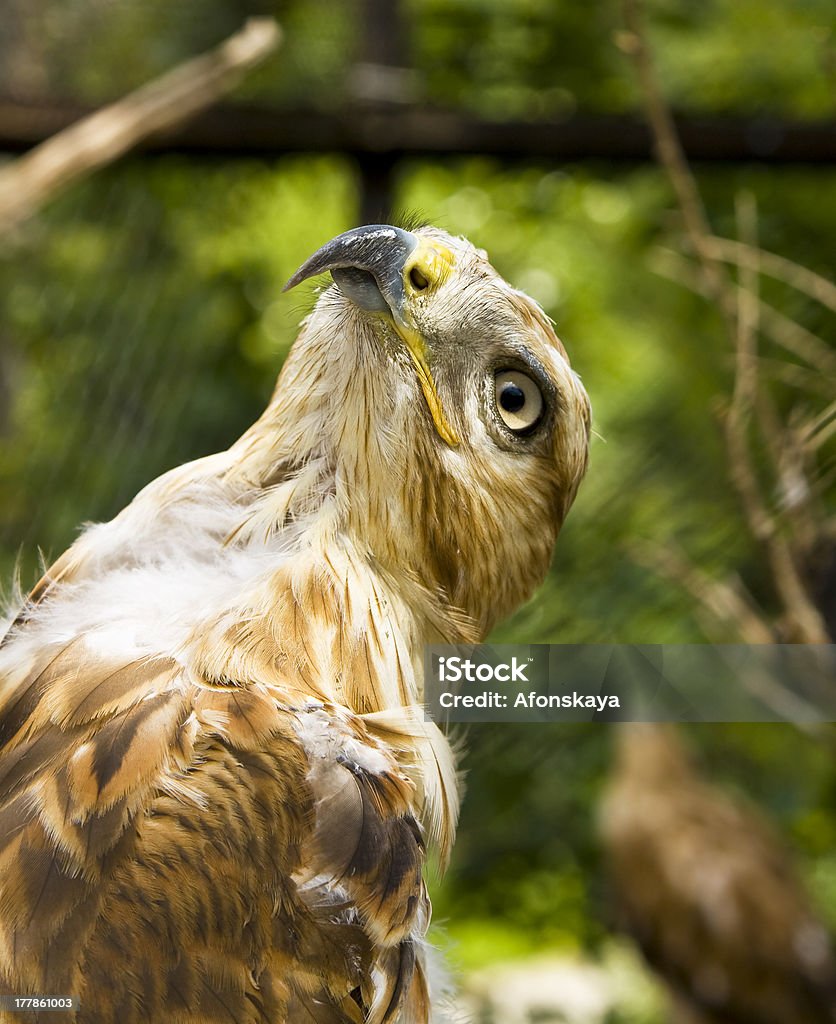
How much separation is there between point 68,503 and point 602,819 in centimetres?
114

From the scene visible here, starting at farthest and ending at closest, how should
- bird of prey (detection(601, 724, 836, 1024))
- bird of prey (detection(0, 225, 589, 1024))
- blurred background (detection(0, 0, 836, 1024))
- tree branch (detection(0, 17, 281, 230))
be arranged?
1. bird of prey (detection(601, 724, 836, 1024))
2. blurred background (detection(0, 0, 836, 1024))
3. tree branch (detection(0, 17, 281, 230))
4. bird of prey (detection(0, 225, 589, 1024))

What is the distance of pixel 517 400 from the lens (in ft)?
2.22

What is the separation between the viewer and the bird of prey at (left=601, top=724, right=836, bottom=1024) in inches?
73.7

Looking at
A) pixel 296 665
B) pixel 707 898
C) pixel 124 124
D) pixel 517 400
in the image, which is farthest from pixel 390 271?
pixel 707 898

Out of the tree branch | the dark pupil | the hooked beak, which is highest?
the tree branch

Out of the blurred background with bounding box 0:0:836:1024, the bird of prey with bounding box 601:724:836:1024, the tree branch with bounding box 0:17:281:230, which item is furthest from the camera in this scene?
the bird of prey with bounding box 601:724:836:1024

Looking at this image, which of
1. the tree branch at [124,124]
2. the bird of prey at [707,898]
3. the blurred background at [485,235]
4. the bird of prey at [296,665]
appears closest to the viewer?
the bird of prey at [296,665]

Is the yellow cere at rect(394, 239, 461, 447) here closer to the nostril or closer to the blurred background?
the nostril

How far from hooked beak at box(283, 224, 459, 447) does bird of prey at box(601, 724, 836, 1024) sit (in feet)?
4.19

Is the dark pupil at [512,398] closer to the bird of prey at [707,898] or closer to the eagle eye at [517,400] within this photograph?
the eagle eye at [517,400]

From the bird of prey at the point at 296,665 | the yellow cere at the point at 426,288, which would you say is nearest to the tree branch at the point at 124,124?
the bird of prey at the point at 296,665

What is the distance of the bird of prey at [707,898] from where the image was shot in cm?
187

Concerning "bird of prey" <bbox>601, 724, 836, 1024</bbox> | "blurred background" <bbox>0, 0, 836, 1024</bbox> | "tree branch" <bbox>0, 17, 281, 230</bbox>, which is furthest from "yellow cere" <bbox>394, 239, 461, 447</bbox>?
"bird of prey" <bbox>601, 724, 836, 1024</bbox>

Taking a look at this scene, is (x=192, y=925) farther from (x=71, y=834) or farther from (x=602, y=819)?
(x=602, y=819)
